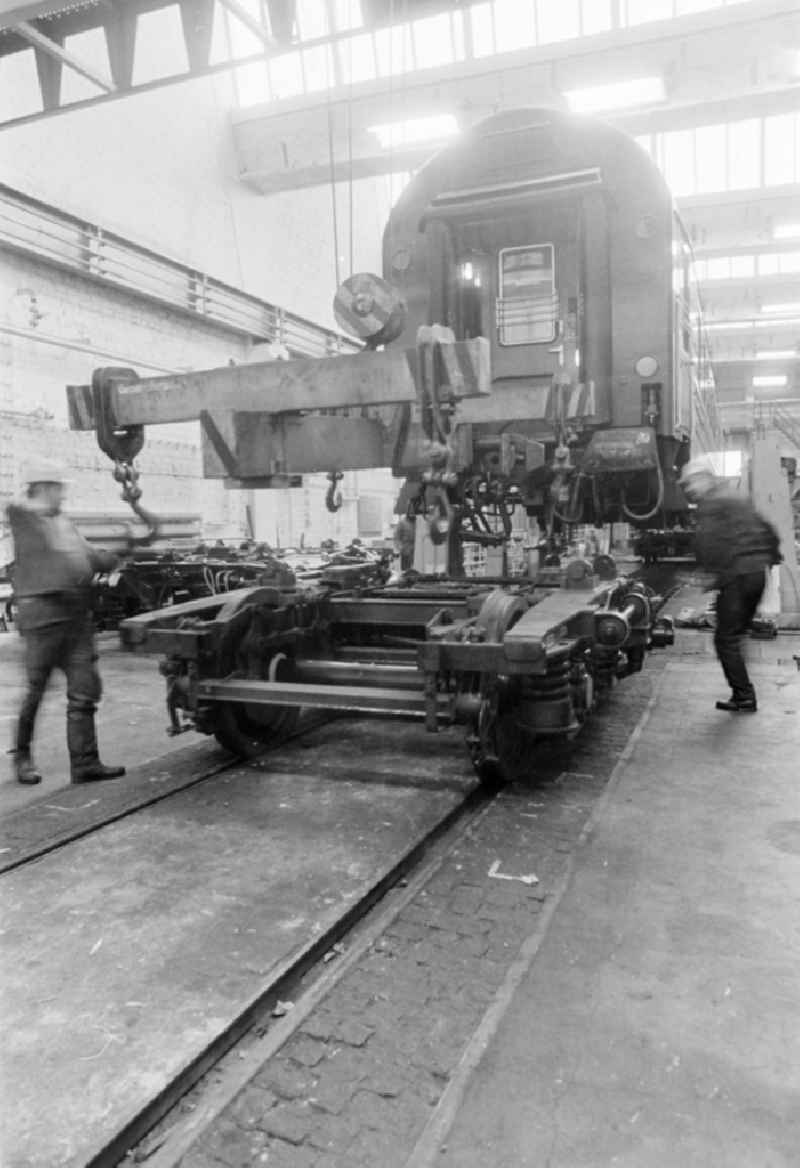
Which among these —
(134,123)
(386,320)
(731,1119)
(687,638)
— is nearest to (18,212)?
(134,123)

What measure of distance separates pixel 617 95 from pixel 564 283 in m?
9.04

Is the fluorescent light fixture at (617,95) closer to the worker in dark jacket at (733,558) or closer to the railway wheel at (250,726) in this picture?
the worker in dark jacket at (733,558)

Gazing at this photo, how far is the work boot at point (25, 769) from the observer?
3969mm

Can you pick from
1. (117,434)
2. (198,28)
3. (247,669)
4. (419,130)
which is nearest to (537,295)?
(117,434)

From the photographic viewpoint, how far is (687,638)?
24.9ft

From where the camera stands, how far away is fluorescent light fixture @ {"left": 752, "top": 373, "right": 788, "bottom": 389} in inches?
1230

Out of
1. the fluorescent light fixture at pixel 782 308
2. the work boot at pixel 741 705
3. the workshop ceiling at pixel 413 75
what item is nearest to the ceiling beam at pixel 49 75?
the workshop ceiling at pixel 413 75

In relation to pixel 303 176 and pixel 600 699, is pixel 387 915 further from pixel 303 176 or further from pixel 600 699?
pixel 303 176

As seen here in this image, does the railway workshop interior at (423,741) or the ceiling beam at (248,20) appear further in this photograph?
the ceiling beam at (248,20)

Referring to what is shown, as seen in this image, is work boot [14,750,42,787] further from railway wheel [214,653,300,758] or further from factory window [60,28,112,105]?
factory window [60,28,112,105]

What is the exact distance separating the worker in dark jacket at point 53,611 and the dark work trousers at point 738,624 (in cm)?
347

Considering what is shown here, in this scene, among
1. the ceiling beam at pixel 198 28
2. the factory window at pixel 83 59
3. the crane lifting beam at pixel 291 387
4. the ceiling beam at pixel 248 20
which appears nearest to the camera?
the crane lifting beam at pixel 291 387

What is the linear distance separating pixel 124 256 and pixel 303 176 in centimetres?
467

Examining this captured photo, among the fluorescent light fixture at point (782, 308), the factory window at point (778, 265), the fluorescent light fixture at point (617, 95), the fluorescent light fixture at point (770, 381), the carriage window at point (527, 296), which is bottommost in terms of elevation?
the carriage window at point (527, 296)
